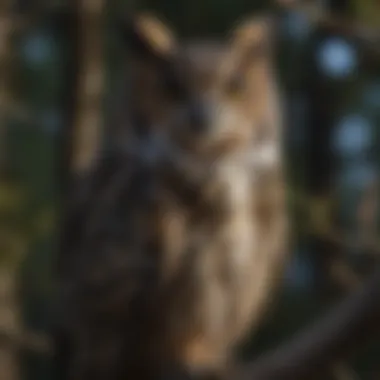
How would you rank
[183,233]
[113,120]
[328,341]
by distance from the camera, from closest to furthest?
[328,341]
[183,233]
[113,120]

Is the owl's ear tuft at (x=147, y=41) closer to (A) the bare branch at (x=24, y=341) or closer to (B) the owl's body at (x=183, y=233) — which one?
(B) the owl's body at (x=183, y=233)

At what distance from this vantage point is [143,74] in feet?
8.75

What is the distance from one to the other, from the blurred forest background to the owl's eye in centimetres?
23

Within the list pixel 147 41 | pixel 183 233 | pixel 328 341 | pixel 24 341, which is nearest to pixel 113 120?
pixel 147 41

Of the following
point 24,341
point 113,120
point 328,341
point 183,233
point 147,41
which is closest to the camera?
point 328,341

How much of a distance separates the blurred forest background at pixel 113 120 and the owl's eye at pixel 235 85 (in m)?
0.23

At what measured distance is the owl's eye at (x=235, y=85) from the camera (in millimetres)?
2600

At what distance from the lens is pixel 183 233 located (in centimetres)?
253

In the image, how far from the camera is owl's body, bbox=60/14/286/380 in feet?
8.29

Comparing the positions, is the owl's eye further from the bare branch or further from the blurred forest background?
the bare branch

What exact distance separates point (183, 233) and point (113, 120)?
45 cm

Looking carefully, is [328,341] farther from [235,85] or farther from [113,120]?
[113,120]

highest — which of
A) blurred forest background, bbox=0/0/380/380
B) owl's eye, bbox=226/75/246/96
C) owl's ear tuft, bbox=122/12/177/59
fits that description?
owl's ear tuft, bbox=122/12/177/59

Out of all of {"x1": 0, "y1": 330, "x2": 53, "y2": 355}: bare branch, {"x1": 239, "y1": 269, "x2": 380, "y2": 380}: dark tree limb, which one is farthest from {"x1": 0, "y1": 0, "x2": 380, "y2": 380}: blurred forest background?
{"x1": 239, "y1": 269, "x2": 380, "y2": 380}: dark tree limb
